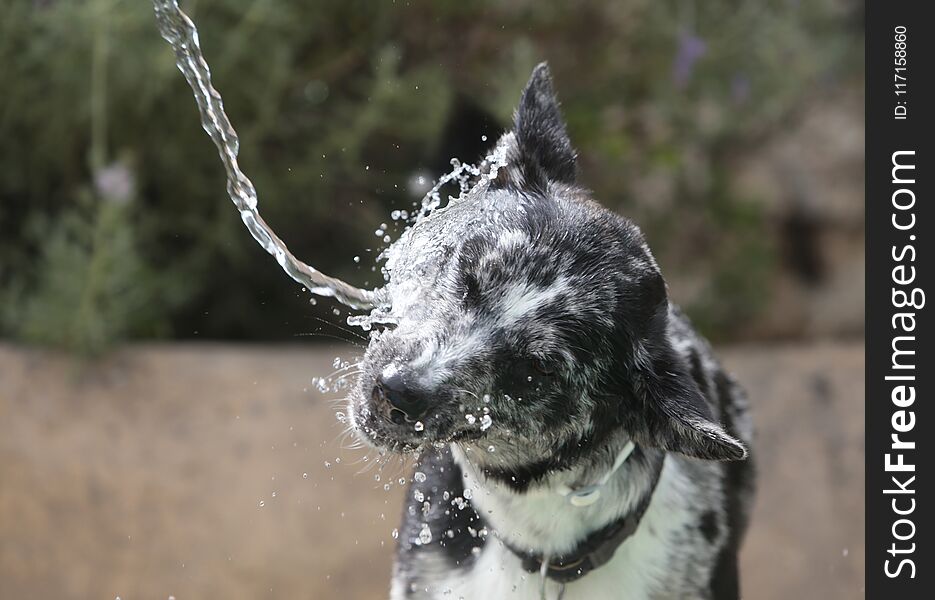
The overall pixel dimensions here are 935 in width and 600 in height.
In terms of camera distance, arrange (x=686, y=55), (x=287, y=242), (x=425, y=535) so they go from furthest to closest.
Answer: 1. (x=686, y=55)
2. (x=287, y=242)
3. (x=425, y=535)

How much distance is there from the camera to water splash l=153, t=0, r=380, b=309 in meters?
2.90

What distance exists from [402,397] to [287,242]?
2.94 metres

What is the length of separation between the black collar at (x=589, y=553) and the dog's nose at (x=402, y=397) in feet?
1.80

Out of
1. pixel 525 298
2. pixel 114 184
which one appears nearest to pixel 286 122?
pixel 114 184

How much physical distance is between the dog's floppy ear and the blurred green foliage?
211 centimetres

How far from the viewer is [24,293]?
4.75 m

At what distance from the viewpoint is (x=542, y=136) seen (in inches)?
111

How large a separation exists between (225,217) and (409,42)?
1136 millimetres

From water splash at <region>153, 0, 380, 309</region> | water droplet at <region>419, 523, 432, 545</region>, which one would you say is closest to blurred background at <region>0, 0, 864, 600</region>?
water splash at <region>153, 0, 380, 309</region>

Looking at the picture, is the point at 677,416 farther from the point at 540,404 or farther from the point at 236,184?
the point at 236,184

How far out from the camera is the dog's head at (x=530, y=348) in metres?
2.30

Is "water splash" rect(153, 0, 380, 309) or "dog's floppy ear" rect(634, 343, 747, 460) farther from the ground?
"water splash" rect(153, 0, 380, 309)

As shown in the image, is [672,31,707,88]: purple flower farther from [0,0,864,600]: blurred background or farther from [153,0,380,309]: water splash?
[153,0,380,309]: water splash
